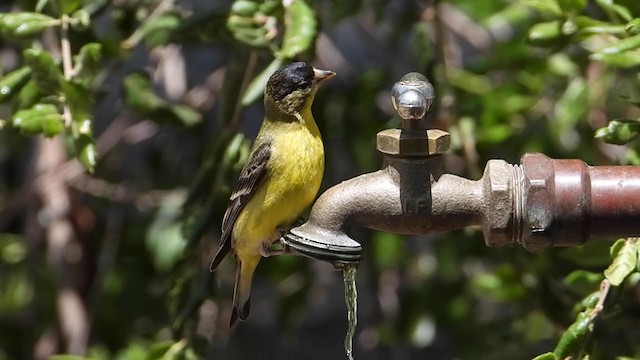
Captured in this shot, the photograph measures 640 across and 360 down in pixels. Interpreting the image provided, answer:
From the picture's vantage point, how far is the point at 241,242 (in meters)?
2.90

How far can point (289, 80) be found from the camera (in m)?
2.65

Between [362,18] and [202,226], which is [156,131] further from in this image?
[202,226]

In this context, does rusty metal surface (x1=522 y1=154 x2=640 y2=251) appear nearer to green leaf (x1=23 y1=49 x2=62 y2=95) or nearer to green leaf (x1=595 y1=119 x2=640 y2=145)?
green leaf (x1=595 y1=119 x2=640 y2=145)

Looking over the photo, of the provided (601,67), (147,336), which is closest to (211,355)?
(147,336)

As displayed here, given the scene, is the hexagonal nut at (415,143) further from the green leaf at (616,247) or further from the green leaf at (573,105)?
the green leaf at (573,105)

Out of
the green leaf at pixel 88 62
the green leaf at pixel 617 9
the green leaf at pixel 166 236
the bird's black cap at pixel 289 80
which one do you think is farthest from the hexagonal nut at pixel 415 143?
the green leaf at pixel 166 236

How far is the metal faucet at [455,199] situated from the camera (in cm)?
193

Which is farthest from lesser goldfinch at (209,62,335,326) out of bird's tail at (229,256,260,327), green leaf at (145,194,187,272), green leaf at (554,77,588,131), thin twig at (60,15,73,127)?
green leaf at (554,77,588,131)

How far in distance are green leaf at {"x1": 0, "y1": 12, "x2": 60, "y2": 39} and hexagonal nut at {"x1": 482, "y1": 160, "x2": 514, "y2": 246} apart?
Answer: 117 centimetres

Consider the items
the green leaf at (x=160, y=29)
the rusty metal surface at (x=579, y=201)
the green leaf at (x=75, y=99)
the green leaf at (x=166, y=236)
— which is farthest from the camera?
the green leaf at (x=166, y=236)

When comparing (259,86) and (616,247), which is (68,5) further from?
(616,247)

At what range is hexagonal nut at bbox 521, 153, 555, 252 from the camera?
1940 mm

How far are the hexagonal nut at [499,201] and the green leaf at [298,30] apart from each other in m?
0.76

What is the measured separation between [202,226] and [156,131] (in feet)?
4.25
